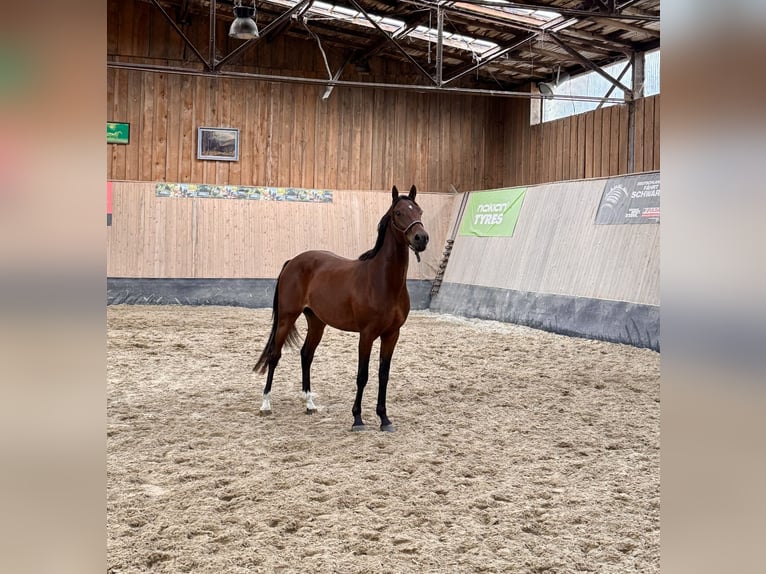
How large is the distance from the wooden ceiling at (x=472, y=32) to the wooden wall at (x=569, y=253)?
2694 millimetres

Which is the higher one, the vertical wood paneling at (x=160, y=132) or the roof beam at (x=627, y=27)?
the roof beam at (x=627, y=27)

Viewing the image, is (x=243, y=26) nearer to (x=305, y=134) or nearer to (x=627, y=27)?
(x=305, y=134)

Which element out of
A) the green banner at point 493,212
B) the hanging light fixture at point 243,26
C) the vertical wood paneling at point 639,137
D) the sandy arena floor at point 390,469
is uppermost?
the hanging light fixture at point 243,26

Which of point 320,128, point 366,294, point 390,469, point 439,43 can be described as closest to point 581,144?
point 439,43

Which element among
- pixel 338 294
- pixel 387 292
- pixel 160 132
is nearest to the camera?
pixel 387 292

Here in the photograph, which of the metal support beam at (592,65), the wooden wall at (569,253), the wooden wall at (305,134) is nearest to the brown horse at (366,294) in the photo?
the wooden wall at (569,253)

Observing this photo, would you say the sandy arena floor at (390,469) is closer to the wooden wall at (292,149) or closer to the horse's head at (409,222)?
the horse's head at (409,222)

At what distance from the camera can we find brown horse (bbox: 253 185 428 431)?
15.4 ft

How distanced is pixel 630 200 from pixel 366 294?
5878 mm

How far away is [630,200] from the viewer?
9430 millimetres

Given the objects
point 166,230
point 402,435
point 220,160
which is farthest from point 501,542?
point 220,160

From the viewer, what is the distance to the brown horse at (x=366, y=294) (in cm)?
471
